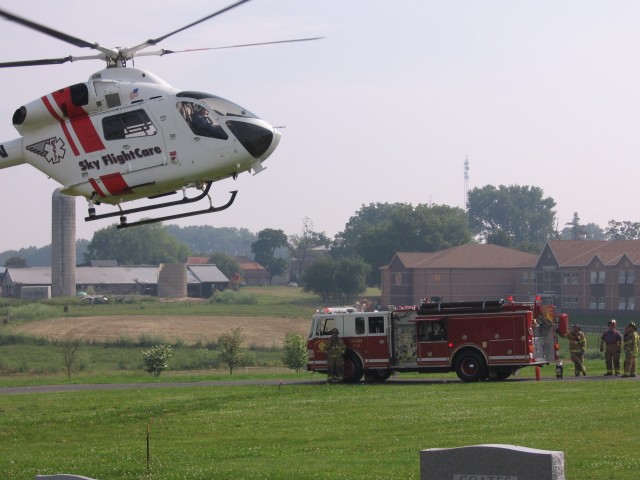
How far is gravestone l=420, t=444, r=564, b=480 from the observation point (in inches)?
423

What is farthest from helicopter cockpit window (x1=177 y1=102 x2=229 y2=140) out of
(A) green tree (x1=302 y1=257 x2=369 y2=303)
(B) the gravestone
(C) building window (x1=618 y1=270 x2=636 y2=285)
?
(A) green tree (x1=302 y1=257 x2=369 y2=303)

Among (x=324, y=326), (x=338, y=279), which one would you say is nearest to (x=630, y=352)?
(x=324, y=326)

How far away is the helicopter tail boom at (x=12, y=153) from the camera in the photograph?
2064 centimetres

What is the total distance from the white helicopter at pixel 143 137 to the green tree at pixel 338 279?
432ft

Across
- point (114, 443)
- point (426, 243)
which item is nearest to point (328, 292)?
point (426, 243)

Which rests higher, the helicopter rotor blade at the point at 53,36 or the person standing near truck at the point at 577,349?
the helicopter rotor blade at the point at 53,36

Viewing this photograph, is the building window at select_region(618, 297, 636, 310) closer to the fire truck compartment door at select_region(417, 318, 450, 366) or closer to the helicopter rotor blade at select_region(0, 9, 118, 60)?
the fire truck compartment door at select_region(417, 318, 450, 366)

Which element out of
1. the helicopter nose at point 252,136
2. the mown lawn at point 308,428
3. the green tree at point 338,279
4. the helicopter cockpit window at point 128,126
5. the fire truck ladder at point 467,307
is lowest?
the mown lawn at point 308,428

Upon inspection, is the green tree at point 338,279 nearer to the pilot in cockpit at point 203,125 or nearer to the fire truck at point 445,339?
the fire truck at point 445,339

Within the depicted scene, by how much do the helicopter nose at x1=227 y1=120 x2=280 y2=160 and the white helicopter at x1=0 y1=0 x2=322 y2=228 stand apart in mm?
17

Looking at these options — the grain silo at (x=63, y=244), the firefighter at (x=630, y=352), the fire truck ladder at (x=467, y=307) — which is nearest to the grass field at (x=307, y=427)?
the firefighter at (x=630, y=352)

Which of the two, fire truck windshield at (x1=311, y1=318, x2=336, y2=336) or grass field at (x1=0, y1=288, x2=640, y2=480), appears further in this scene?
fire truck windshield at (x1=311, y1=318, x2=336, y2=336)

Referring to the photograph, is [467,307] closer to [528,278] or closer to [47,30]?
[47,30]

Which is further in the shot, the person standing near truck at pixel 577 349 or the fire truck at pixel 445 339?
the person standing near truck at pixel 577 349
